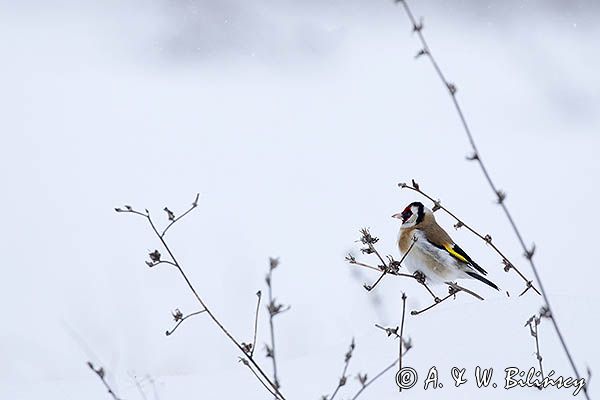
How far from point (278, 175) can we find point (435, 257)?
5535 millimetres

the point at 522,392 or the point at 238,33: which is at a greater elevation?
the point at 238,33

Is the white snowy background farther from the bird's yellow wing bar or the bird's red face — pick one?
the bird's red face

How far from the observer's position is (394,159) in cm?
803

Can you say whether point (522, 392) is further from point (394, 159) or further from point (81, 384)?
point (394, 159)

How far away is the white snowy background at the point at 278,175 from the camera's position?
8.53 feet

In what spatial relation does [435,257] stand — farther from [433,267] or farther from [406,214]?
[406,214]

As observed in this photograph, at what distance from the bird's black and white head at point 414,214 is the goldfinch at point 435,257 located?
0.04ft

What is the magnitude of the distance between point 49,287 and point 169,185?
209 centimetres

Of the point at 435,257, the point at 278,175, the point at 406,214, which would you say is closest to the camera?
the point at 435,257

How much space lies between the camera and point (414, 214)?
2.61 metres

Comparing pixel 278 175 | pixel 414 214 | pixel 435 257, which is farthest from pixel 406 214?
pixel 278 175

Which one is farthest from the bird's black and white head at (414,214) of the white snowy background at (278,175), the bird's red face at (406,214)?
the white snowy background at (278,175)

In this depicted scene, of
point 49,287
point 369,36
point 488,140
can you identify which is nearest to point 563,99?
point 488,140

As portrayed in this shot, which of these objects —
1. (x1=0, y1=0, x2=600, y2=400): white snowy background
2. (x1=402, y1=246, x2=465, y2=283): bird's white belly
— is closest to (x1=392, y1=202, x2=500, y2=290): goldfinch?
(x1=402, y1=246, x2=465, y2=283): bird's white belly
